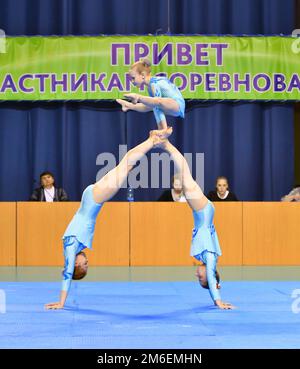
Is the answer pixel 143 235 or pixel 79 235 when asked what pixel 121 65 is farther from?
pixel 79 235

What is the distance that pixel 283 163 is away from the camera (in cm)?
1183

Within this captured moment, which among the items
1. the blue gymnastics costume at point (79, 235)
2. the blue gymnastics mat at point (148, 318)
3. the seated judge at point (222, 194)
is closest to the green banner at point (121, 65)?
the seated judge at point (222, 194)

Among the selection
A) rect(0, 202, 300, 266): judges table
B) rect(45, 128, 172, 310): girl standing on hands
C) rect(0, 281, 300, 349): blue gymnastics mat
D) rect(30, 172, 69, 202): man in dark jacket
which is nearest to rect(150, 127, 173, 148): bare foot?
rect(45, 128, 172, 310): girl standing on hands

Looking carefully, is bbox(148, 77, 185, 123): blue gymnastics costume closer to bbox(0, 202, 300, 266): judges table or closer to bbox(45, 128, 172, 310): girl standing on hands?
bbox(45, 128, 172, 310): girl standing on hands

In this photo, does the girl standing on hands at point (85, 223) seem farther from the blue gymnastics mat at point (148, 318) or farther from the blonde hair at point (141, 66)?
the blonde hair at point (141, 66)

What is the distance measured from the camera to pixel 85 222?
19.1 feet

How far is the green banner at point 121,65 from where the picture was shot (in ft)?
35.8

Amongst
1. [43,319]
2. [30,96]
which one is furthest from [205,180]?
[43,319]

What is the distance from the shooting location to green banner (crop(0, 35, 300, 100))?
10.9 meters

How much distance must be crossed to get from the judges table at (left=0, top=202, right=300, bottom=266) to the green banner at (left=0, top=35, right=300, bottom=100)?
6.89 feet

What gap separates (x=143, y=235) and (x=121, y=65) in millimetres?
2811

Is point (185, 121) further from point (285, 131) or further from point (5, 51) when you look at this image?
point (5, 51)

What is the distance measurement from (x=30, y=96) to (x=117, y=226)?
8.94ft

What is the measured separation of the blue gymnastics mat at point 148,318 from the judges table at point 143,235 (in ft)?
6.71
